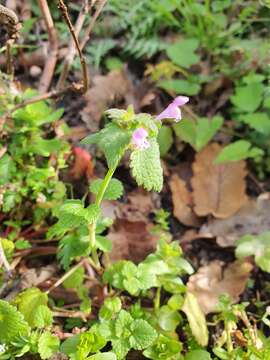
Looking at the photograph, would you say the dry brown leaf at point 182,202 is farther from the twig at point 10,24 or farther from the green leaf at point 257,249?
the twig at point 10,24

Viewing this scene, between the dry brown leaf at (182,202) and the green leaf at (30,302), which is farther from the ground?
the green leaf at (30,302)

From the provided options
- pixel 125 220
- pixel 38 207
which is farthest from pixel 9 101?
pixel 125 220

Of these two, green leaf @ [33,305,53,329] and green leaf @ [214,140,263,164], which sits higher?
green leaf @ [214,140,263,164]

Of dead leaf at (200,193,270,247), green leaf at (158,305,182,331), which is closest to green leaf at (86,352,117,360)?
green leaf at (158,305,182,331)

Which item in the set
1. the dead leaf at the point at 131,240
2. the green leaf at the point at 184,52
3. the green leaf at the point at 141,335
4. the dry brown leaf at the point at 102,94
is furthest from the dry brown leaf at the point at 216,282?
the green leaf at the point at 184,52

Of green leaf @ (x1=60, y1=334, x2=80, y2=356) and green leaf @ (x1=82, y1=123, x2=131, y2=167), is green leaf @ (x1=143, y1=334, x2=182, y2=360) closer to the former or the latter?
green leaf @ (x1=60, y1=334, x2=80, y2=356)

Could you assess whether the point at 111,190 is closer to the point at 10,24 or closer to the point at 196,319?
the point at 196,319

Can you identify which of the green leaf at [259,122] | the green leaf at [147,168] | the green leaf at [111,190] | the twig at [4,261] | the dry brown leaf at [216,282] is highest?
the green leaf at [147,168]
